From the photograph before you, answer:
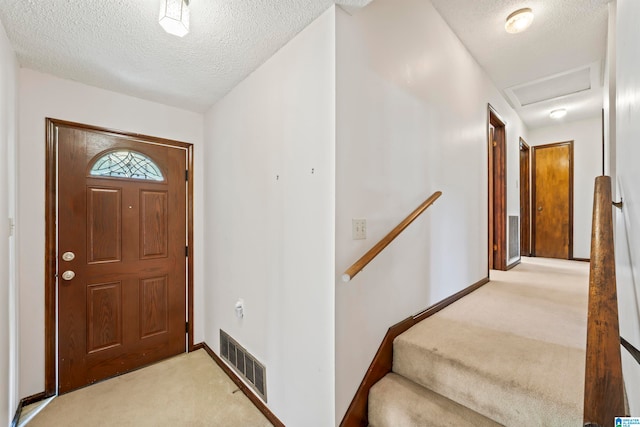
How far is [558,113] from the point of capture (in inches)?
165

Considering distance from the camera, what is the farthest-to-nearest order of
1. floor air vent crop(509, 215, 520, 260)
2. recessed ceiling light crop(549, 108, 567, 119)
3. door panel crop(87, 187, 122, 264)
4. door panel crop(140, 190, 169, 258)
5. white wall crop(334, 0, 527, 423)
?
recessed ceiling light crop(549, 108, 567, 119)
floor air vent crop(509, 215, 520, 260)
door panel crop(140, 190, 169, 258)
door panel crop(87, 187, 122, 264)
white wall crop(334, 0, 527, 423)

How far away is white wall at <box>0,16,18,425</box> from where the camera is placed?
1450mm

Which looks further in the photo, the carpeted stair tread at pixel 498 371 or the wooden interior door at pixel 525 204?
the wooden interior door at pixel 525 204

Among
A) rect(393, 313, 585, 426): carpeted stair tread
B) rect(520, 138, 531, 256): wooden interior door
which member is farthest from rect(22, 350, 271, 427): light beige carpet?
rect(520, 138, 531, 256): wooden interior door

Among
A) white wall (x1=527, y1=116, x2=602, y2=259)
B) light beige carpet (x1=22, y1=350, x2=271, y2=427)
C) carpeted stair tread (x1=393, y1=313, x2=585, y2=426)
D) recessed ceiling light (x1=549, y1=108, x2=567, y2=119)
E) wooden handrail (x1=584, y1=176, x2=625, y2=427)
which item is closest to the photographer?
wooden handrail (x1=584, y1=176, x2=625, y2=427)

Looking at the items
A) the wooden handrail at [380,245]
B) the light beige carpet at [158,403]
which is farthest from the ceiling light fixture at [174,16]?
the light beige carpet at [158,403]

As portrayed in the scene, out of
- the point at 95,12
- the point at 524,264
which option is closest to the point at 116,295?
the point at 95,12

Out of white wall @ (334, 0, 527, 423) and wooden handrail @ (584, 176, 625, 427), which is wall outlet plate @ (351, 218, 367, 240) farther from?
wooden handrail @ (584, 176, 625, 427)

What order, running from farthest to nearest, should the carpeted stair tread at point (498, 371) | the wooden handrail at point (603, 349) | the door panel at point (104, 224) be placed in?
the door panel at point (104, 224), the carpeted stair tread at point (498, 371), the wooden handrail at point (603, 349)

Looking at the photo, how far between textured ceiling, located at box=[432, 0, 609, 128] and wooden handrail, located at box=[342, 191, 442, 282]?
154 cm

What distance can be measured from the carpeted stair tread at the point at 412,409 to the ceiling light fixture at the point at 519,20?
2741mm

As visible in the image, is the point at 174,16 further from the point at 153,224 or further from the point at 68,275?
the point at 68,275

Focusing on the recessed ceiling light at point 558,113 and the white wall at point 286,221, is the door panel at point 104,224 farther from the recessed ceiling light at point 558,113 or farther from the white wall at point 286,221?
the recessed ceiling light at point 558,113

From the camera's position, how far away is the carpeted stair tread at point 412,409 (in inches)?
51.0
